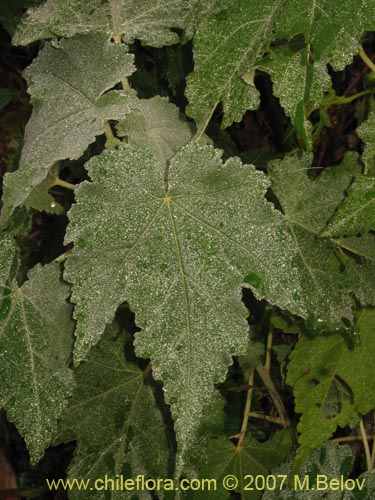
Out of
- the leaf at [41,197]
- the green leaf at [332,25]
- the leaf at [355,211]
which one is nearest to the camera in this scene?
the green leaf at [332,25]

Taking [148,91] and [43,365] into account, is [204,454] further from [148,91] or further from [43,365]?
[148,91]

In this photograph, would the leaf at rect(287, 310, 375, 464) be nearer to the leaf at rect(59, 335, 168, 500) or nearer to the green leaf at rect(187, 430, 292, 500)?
the green leaf at rect(187, 430, 292, 500)

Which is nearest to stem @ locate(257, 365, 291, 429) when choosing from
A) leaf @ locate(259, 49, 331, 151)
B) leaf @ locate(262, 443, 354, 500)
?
leaf @ locate(262, 443, 354, 500)

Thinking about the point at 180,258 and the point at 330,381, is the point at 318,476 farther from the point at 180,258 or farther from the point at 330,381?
the point at 180,258

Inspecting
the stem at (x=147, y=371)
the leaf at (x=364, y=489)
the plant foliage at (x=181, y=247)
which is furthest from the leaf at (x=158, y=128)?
the leaf at (x=364, y=489)

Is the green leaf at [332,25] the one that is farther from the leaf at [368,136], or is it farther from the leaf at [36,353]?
the leaf at [36,353]

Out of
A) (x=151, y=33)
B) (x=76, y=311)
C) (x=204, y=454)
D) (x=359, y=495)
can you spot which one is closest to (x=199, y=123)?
(x=151, y=33)
